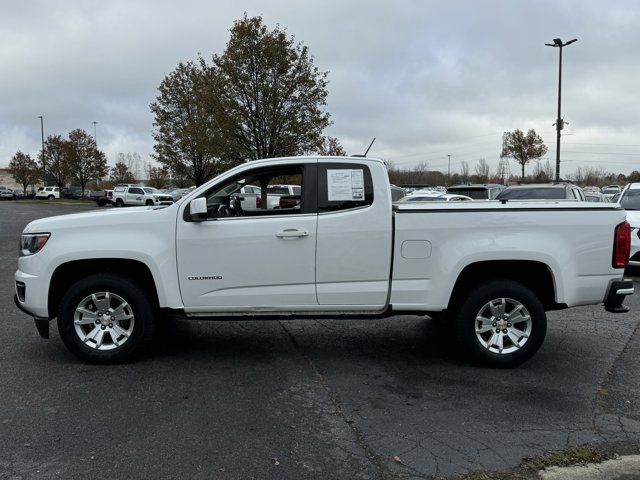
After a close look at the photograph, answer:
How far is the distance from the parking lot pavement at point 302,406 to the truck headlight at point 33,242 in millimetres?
1070

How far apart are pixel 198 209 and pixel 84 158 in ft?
206

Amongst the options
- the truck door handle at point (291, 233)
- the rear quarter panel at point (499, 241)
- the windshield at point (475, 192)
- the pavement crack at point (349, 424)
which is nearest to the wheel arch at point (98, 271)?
the truck door handle at point (291, 233)

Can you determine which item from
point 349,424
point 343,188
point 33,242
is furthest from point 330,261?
point 33,242

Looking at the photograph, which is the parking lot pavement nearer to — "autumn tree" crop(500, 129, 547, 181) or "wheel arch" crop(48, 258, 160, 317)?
"wheel arch" crop(48, 258, 160, 317)

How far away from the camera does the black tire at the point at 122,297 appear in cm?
496

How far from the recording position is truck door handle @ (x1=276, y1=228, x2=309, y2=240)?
4.88m

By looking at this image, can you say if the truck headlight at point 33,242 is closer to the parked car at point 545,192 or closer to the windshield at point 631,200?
the parked car at point 545,192

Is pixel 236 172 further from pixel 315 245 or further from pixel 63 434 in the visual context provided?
pixel 63 434

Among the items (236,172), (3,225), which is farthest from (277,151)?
(236,172)

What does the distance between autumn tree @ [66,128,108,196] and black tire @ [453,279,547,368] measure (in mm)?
63244

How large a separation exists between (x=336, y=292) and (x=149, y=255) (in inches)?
69.0

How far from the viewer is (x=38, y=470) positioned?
3223 mm

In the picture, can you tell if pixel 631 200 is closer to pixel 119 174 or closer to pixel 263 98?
pixel 263 98

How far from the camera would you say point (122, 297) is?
497 cm
